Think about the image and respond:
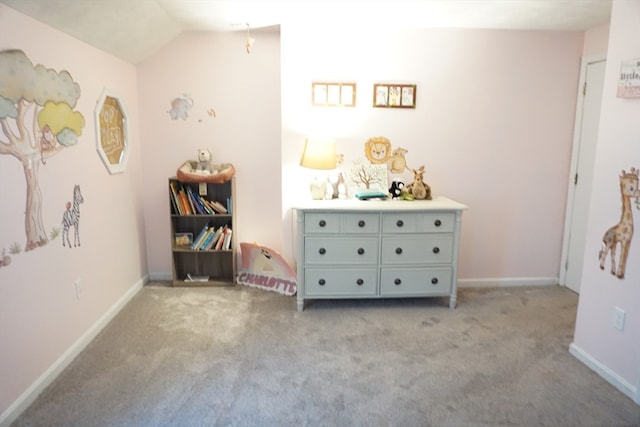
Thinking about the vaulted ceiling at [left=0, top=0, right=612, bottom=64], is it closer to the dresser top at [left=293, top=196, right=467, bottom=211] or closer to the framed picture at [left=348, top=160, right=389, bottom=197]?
the framed picture at [left=348, top=160, right=389, bottom=197]

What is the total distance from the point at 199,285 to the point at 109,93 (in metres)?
1.69

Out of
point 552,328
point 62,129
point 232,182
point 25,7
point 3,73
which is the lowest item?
point 552,328

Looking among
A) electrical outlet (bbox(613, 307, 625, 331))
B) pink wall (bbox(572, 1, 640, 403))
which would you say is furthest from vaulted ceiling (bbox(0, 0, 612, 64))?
electrical outlet (bbox(613, 307, 625, 331))

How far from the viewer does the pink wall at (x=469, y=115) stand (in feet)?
11.0

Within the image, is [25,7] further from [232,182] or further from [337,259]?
[337,259]

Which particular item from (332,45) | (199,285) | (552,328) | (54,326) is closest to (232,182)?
(199,285)

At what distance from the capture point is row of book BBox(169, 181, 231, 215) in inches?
→ 138

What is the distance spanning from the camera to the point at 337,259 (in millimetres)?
3090

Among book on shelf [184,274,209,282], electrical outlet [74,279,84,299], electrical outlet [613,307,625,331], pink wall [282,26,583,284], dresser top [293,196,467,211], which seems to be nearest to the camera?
electrical outlet [613,307,625,331]

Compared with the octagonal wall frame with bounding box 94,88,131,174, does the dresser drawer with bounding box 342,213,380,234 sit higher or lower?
lower

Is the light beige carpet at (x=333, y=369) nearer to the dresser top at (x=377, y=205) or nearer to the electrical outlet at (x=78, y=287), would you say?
the electrical outlet at (x=78, y=287)

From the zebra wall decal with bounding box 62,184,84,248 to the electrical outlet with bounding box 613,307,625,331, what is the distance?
3.11 m

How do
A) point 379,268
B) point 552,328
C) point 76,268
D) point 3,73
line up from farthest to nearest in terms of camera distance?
1. point 379,268
2. point 552,328
3. point 76,268
4. point 3,73

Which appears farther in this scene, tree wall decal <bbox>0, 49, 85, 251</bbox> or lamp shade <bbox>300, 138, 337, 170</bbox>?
lamp shade <bbox>300, 138, 337, 170</bbox>
